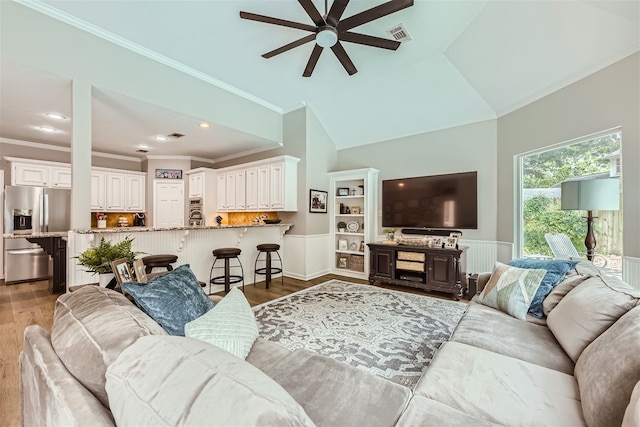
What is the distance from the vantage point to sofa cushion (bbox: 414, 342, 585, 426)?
3.42 feet

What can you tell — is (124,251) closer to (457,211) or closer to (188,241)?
(188,241)

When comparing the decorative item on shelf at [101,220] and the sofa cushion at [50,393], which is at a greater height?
the decorative item on shelf at [101,220]

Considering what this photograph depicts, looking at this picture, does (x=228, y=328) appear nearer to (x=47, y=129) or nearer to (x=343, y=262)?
(x=343, y=262)

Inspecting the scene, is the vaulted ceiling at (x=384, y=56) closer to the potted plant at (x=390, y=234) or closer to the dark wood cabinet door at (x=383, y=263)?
the potted plant at (x=390, y=234)

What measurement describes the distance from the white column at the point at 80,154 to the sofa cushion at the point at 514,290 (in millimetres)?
4089

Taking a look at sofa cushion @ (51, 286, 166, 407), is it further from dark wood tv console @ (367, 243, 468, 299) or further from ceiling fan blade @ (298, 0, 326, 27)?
dark wood tv console @ (367, 243, 468, 299)

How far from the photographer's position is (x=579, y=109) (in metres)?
3.05

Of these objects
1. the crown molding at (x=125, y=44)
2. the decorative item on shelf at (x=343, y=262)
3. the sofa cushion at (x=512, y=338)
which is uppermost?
the crown molding at (x=125, y=44)

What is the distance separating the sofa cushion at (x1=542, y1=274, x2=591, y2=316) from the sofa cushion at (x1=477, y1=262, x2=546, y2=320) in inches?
3.6

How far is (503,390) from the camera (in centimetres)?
118

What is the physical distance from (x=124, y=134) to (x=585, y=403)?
623cm

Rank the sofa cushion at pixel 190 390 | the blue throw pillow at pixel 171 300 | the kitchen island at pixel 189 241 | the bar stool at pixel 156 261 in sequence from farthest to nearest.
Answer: the bar stool at pixel 156 261, the kitchen island at pixel 189 241, the blue throw pillow at pixel 171 300, the sofa cushion at pixel 190 390

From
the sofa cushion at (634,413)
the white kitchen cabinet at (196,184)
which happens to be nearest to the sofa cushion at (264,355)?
the sofa cushion at (634,413)

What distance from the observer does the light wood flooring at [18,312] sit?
1.85 meters
